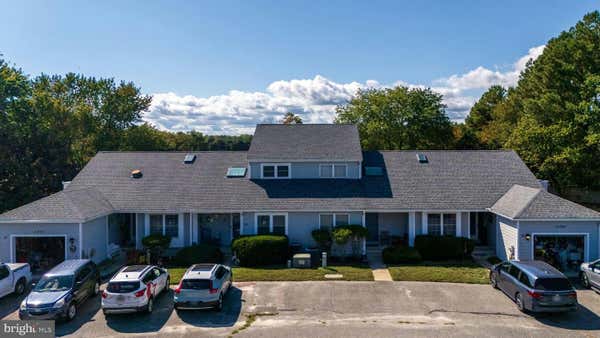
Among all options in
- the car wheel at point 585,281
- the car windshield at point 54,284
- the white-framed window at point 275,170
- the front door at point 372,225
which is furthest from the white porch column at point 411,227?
the car windshield at point 54,284

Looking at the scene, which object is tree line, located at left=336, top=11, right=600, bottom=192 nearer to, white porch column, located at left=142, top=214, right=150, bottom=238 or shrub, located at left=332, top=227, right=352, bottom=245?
shrub, located at left=332, top=227, right=352, bottom=245

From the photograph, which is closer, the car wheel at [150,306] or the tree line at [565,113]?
the car wheel at [150,306]

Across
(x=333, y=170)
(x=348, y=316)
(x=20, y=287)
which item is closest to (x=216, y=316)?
(x=348, y=316)

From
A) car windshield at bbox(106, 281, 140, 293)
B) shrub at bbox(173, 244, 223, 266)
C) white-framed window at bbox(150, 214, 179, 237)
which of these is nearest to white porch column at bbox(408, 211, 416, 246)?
shrub at bbox(173, 244, 223, 266)

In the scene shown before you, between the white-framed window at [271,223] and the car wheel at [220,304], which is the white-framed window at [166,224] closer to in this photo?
the white-framed window at [271,223]

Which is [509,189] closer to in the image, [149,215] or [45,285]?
[149,215]
